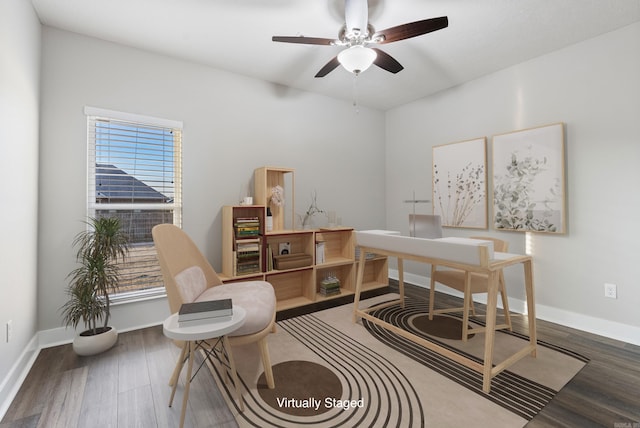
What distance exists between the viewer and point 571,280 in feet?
9.18

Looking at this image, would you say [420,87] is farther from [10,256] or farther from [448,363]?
[10,256]

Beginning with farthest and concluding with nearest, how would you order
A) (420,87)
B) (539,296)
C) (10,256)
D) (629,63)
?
(420,87) < (539,296) < (629,63) < (10,256)

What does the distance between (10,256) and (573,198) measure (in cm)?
A: 455

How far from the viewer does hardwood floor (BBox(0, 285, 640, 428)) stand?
1.54 meters

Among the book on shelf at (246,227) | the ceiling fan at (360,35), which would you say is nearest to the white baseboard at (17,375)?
the book on shelf at (246,227)

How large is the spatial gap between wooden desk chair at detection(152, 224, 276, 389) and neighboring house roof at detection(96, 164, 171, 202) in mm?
881

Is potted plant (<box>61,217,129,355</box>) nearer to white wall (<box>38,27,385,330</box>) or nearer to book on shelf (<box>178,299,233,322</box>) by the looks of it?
white wall (<box>38,27,385,330</box>)

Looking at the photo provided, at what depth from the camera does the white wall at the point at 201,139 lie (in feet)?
7.94

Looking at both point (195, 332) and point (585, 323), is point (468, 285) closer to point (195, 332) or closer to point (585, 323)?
point (585, 323)

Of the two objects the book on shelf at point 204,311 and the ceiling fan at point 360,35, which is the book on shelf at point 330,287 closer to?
the book on shelf at point 204,311

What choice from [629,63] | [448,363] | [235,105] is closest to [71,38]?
[235,105]

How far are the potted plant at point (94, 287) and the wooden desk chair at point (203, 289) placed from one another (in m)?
0.60

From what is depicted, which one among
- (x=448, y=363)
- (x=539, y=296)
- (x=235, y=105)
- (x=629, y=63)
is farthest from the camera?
(x=235, y=105)

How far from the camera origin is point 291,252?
347 centimetres
